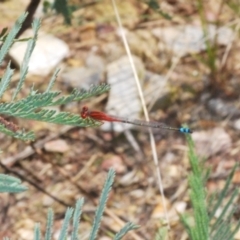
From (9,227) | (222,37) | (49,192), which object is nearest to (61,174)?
(49,192)

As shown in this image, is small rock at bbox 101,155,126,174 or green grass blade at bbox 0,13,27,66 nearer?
green grass blade at bbox 0,13,27,66

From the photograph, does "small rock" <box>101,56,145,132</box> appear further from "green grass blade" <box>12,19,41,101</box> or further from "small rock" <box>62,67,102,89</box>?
"green grass blade" <box>12,19,41,101</box>

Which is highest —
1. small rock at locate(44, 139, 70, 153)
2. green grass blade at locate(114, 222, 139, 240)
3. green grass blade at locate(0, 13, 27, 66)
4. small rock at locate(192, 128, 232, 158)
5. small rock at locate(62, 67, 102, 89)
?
green grass blade at locate(0, 13, 27, 66)

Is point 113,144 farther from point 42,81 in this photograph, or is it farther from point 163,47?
point 163,47

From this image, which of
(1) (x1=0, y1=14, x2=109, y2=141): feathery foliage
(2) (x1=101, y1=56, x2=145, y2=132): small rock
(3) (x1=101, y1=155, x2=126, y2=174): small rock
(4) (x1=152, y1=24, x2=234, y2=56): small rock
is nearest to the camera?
(1) (x1=0, y1=14, x2=109, y2=141): feathery foliage

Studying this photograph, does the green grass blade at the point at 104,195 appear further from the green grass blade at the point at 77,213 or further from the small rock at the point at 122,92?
the small rock at the point at 122,92

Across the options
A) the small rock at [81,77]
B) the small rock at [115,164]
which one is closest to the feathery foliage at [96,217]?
the small rock at [115,164]

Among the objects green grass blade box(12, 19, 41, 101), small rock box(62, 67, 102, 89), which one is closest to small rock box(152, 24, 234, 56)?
small rock box(62, 67, 102, 89)
